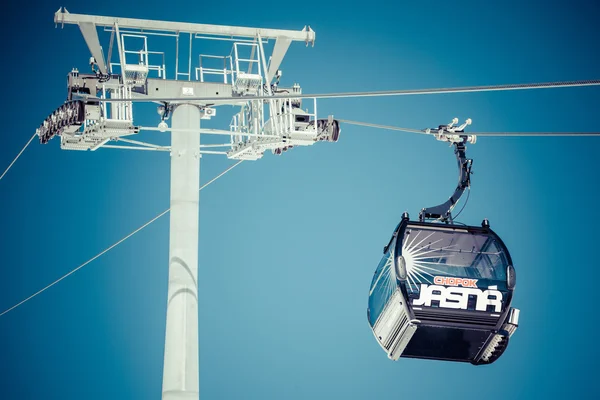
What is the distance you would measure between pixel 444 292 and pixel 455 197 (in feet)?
6.76

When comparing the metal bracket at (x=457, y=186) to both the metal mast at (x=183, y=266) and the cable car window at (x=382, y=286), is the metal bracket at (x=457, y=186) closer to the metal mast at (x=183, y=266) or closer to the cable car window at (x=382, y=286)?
the cable car window at (x=382, y=286)

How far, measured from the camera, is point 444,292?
14258mm

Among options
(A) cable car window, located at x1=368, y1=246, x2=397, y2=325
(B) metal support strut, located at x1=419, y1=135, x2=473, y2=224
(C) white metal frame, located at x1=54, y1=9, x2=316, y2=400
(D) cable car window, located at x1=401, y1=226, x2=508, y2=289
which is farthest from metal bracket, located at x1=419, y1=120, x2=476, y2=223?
(C) white metal frame, located at x1=54, y1=9, x2=316, y2=400

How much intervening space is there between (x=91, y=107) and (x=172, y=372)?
13.9ft

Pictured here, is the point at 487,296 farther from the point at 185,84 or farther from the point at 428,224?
the point at 185,84

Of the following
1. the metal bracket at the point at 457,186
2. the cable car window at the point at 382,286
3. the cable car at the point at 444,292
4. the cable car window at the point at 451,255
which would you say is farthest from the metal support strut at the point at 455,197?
the cable car window at the point at 382,286

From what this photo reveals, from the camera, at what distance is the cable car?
561 inches

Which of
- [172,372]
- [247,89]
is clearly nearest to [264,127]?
[247,89]

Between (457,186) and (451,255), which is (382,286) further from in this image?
(457,186)

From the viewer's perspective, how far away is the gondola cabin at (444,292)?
14.3 m

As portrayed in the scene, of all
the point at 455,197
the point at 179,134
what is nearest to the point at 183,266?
the point at 179,134

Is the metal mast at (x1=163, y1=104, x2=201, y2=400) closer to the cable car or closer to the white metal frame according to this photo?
the white metal frame

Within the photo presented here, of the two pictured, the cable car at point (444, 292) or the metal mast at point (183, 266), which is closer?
the cable car at point (444, 292)

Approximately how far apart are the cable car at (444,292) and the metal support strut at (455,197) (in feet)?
1.29
